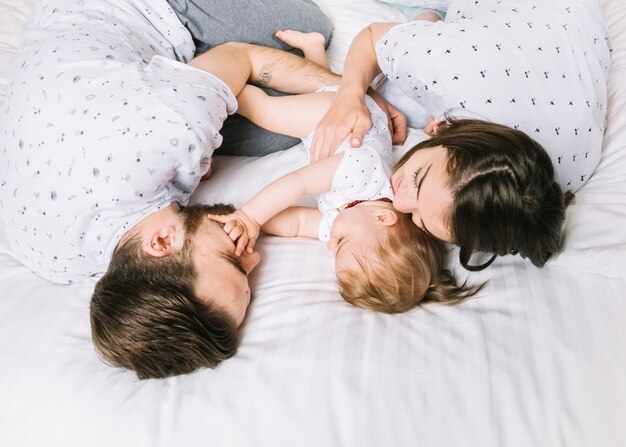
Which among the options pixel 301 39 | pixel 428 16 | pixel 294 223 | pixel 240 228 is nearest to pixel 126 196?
pixel 240 228

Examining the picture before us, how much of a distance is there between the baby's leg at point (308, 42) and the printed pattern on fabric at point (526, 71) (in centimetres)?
34

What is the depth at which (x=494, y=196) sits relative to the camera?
914 mm

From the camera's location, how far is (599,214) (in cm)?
101

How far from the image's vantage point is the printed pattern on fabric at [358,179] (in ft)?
3.74

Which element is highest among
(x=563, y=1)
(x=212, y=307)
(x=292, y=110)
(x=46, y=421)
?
(x=563, y=1)

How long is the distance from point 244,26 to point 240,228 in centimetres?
63

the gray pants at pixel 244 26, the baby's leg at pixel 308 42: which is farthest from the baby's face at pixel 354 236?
the baby's leg at pixel 308 42

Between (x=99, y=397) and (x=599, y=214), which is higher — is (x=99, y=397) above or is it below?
below

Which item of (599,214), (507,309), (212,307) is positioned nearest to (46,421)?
(212,307)

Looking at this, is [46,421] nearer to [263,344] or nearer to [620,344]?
[263,344]

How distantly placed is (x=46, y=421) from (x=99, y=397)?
0.28ft

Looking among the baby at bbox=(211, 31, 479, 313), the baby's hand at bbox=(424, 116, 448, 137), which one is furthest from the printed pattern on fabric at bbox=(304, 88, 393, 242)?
the baby's hand at bbox=(424, 116, 448, 137)

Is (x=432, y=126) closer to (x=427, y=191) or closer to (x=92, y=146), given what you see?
(x=427, y=191)

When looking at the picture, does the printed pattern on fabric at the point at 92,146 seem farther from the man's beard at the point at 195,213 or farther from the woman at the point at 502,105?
the woman at the point at 502,105
